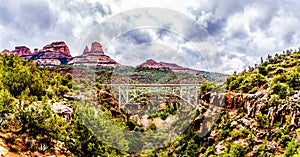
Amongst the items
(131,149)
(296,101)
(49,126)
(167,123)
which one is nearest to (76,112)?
(49,126)

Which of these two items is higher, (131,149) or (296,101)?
(296,101)

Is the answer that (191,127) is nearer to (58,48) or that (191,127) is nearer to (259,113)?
(259,113)

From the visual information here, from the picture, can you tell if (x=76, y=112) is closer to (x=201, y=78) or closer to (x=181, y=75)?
(x=201, y=78)

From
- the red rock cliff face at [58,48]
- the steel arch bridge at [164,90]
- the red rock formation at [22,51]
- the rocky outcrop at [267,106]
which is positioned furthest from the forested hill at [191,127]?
the red rock formation at [22,51]

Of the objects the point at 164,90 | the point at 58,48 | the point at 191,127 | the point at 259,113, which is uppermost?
the point at 58,48

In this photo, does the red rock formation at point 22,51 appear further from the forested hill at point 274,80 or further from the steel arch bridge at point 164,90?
the forested hill at point 274,80

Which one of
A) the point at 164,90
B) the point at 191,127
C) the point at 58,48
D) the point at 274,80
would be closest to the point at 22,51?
the point at 58,48

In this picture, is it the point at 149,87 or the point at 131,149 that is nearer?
the point at 131,149

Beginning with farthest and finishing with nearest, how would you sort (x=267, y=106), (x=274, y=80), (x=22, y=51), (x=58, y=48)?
(x=22, y=51) < (x=58, y=48) < (x=274, y=80) < (x=267, y=106)

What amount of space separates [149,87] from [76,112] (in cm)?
1043

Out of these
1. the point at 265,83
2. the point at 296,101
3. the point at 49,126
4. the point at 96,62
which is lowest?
the point at 49,126

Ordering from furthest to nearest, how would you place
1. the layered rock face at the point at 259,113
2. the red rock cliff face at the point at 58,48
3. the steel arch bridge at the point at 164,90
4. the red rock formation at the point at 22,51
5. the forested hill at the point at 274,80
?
the red rock formation at the point at 22,51 < the red rock cliff face at the point at 58,48 < the steel arch bridge at the point at 164,90 < the forested hill at the point at 274,80 < the layered rock face at the point at 259,113

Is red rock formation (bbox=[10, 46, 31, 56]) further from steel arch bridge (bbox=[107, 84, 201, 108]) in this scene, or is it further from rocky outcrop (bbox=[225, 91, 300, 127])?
rocky outcrop (bbox=[225, 91, 300, 127])

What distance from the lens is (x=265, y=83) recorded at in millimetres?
12438
